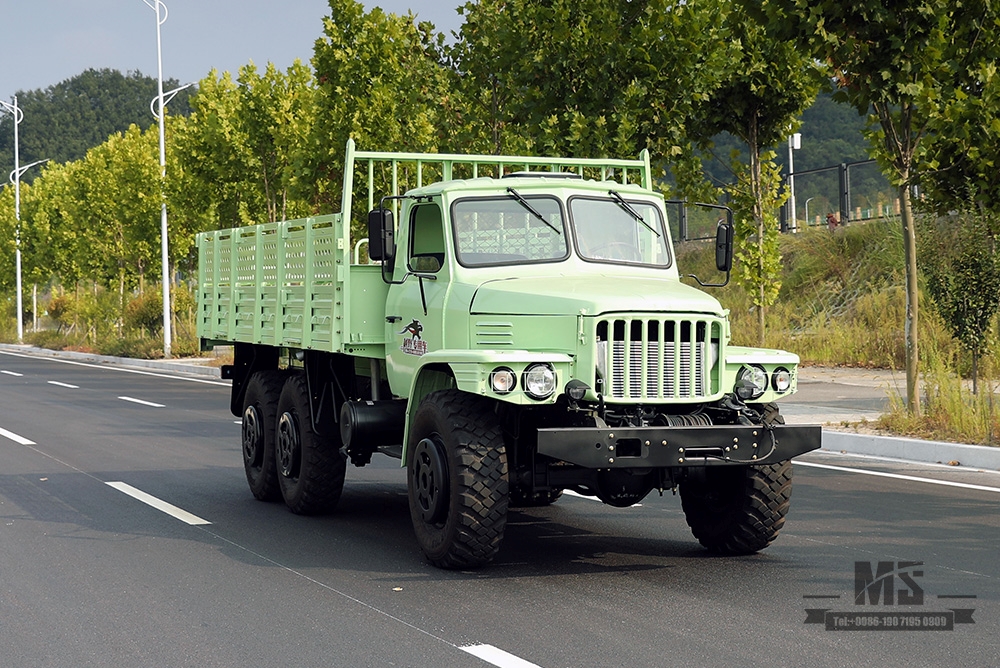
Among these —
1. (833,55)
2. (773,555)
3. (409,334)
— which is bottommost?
(773,555)

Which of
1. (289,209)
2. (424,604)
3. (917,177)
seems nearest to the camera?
(424,604)

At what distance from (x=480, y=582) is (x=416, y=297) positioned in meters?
2.28

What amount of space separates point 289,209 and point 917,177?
20266 millimetres

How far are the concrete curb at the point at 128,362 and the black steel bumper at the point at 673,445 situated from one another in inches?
964

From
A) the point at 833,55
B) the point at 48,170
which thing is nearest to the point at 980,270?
the point at 833,55

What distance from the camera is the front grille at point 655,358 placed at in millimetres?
8047

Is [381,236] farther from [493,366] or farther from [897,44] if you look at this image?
[897,44]

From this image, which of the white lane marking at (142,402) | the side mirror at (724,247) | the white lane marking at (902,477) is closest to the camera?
the side mirror at (724,247)

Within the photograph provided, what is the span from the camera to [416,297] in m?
9.36

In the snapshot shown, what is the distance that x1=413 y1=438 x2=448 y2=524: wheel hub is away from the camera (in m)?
8.17

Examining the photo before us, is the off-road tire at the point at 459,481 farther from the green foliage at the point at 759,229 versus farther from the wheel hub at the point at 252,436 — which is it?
the green foliage at the point at 759,229

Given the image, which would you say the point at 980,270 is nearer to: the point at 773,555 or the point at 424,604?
the point at 773,555

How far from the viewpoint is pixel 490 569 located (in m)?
8.36

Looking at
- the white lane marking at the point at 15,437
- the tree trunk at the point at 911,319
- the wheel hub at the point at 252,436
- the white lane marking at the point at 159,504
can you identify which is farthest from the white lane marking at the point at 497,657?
the white lane marking at the point at 15,437
